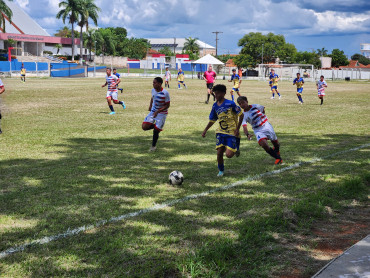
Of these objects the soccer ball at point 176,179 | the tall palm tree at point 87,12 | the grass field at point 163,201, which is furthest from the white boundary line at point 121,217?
the tall palm tree at point 87,12

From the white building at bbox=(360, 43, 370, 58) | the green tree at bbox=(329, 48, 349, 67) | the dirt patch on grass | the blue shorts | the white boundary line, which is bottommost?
the dirt patch on grass

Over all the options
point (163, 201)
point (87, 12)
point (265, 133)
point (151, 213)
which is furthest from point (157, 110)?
point (87, 12)

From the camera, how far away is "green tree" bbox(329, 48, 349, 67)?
123 metres

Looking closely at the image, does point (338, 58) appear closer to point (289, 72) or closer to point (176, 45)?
point (289, 72)

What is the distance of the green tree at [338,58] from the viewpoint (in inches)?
4835

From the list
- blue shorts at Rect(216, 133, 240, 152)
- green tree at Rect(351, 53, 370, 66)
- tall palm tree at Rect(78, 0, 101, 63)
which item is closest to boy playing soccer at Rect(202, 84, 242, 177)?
blue shorts at Rect(216, 133, 240, 152)

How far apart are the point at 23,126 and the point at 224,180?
971 cm

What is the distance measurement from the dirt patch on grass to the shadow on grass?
0.22 meters

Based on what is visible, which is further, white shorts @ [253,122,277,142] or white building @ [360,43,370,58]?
white building @ [360,43,370,58]

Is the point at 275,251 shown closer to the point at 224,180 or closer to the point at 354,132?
the point at 224,180

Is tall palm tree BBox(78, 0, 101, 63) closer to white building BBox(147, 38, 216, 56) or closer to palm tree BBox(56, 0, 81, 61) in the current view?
palm tree BBox(56, 0, 81, 61)

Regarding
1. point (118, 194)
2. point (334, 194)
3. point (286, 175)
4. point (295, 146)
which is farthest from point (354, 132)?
point (118, 194)

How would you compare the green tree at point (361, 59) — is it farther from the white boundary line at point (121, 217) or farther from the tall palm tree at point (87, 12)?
the white boundary line at point (121, 217)

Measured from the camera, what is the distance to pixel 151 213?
19.1ft
